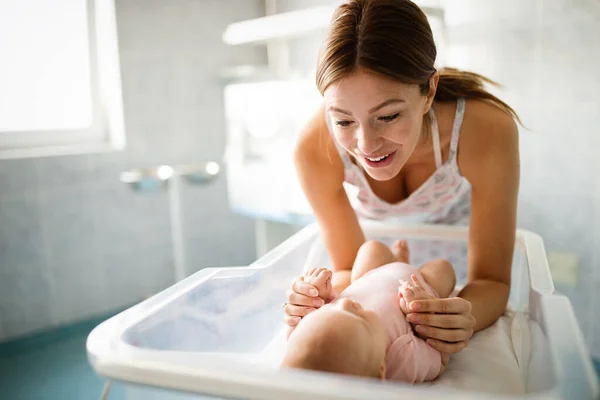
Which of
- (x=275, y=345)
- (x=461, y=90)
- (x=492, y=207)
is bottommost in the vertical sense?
(x=275, y=345)

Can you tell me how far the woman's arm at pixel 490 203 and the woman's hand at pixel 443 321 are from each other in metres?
0.18

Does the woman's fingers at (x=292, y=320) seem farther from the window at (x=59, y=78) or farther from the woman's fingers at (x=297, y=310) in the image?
the window at (x=59, y=78)

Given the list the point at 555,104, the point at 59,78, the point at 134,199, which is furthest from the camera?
the point at 134,199

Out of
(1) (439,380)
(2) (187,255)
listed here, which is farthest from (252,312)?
(2) (187,255)

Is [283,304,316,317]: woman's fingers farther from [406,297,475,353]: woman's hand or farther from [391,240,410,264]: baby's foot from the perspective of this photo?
[391,240,410,264]: baby's foot

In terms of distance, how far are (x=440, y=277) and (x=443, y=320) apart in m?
0.23

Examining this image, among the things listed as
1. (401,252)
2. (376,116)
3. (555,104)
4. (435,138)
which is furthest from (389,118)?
(555,104)

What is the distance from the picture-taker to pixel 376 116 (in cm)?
77

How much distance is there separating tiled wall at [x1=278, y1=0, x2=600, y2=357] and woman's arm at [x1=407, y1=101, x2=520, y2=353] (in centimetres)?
75

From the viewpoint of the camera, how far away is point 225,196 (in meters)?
2.46

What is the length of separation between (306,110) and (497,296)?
3.30 ft

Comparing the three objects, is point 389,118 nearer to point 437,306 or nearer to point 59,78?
point 437,306

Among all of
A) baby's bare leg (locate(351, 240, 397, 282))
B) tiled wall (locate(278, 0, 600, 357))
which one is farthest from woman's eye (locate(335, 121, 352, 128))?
tiled wall (locate(278, 0, 600, 357))

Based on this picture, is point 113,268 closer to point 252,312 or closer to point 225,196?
point 225,196
